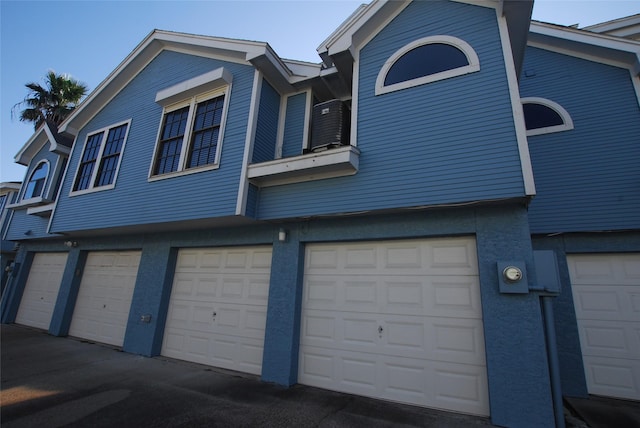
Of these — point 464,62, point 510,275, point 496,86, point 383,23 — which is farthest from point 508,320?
point 383,23

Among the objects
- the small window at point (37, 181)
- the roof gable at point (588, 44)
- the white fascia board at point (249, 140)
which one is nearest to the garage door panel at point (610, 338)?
the roof gable at point (588, 44)

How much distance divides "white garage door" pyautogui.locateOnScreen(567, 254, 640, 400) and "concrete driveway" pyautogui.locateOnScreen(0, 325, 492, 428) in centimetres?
299

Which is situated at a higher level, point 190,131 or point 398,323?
point 190,131

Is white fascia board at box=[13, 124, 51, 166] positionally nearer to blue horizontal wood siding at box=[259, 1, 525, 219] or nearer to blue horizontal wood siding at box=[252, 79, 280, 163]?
blue horizontal wood siding at box=[252, 79, 280, 163]

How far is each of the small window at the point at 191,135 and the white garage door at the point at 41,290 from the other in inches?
278

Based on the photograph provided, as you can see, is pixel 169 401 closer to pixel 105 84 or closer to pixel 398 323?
pixel 398 323

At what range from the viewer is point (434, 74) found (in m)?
5.29

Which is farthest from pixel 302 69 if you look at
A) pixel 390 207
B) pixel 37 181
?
pixel 37 181

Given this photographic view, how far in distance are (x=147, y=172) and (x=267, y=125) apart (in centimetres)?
343

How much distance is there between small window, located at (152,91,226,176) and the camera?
7.05 m

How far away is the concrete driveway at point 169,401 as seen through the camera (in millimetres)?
4082

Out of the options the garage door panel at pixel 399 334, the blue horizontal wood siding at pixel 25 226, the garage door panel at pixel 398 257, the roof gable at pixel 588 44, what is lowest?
the garage door panel at pixel 399 334

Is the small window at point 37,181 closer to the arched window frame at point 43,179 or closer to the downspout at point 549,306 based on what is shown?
the arched window frame at point 43,179

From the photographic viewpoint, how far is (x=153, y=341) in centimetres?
720
